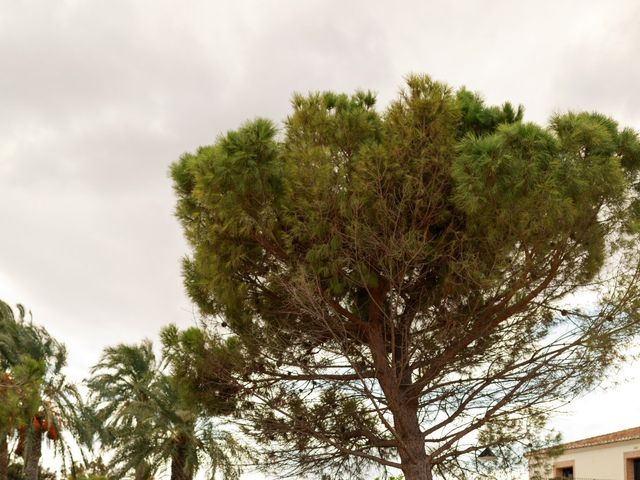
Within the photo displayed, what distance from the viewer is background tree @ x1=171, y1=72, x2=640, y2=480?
31.8 feet

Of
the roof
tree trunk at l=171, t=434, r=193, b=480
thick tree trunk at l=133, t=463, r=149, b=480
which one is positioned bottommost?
thick tree trunk at l=133, t=463, r=149, b=480

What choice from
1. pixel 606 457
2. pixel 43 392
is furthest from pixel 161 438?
pixel 606 457

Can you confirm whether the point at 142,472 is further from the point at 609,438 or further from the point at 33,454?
the point at 609,438

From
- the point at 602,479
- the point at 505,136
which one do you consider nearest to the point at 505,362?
the point at 505,136

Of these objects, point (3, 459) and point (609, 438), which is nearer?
point (3, 459)

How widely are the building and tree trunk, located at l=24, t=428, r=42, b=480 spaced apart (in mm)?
13961

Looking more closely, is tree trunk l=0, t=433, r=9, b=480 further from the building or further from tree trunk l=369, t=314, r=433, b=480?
the building

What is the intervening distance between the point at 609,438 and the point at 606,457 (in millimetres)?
581

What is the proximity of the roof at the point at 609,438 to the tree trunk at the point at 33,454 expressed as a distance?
50.4 ft

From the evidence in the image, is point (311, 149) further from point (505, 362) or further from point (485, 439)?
point (485, 439)

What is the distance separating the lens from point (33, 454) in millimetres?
21172

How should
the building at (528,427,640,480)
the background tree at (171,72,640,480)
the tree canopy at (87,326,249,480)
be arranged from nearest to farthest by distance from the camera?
the background tree at (171,72,640,480) → the tree canopy at (87,326,249,480) → the building at (528,427,640,480)

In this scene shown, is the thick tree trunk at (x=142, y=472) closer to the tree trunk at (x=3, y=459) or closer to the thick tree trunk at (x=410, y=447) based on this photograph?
the tree trunk at (x=3, y=459)

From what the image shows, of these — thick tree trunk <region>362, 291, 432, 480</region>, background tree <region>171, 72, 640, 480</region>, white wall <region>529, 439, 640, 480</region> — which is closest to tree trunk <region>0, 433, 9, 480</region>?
background tree <region>171, 72, 640, 480</region>
